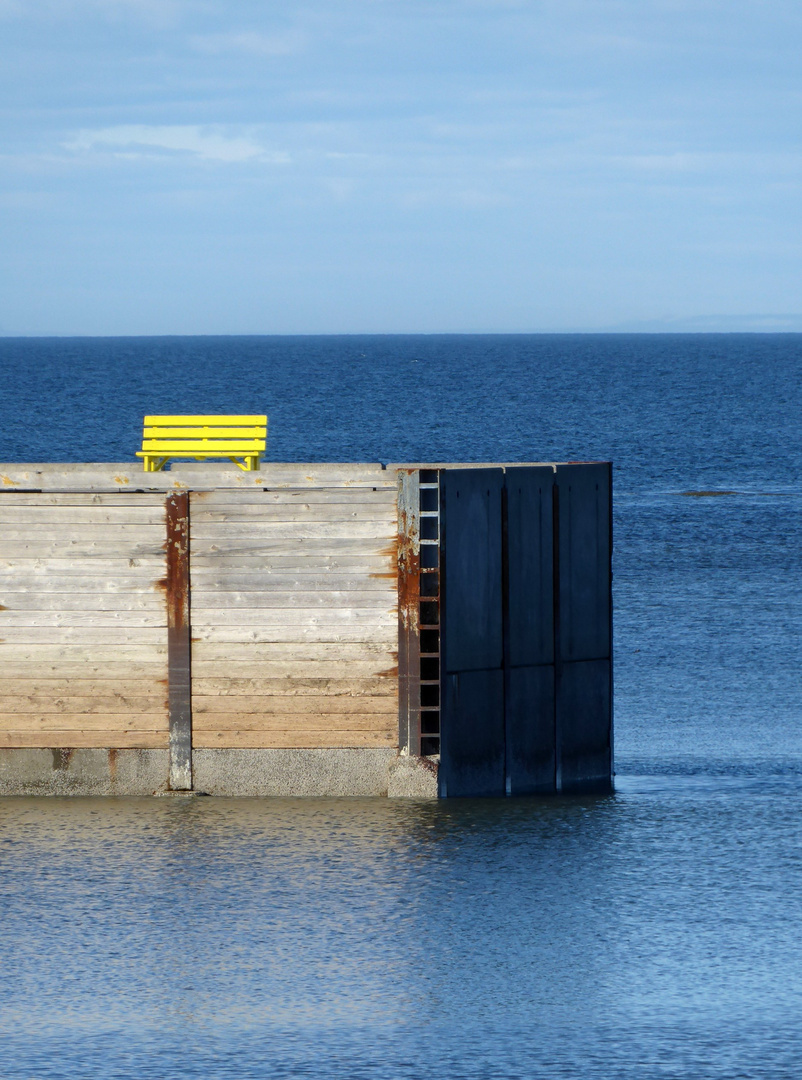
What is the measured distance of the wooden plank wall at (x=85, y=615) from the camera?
40.8ft

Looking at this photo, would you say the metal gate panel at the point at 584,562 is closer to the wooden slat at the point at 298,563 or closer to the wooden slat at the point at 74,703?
the wooden slat at the point at 298,563

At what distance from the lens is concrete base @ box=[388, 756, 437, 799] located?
12273 mm

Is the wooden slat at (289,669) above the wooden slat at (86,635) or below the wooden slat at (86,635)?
below

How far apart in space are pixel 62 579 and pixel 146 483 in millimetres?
1022

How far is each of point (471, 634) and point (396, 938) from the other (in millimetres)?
3877

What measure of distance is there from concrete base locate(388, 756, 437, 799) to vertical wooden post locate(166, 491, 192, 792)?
1.65m

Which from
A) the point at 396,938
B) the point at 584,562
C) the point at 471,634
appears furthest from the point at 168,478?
the point at 396,938

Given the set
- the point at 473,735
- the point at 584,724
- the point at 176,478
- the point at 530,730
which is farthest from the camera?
the point at 584,724

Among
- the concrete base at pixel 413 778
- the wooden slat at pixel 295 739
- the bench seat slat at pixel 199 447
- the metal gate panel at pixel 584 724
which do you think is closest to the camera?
the concrete base at pixel 413 778

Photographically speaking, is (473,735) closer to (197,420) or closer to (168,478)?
(168,478)

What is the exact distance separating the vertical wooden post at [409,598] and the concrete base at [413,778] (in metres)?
0.28

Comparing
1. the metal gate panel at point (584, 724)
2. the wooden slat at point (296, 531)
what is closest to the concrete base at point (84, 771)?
the wooden slat at point (296, 531)

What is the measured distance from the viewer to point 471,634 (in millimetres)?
12586

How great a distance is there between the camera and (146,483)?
12.8m
